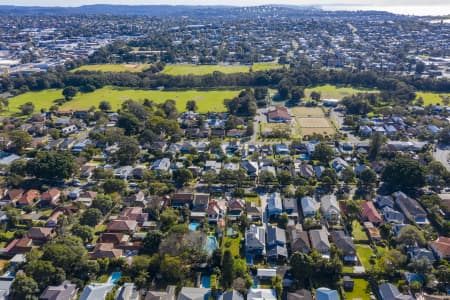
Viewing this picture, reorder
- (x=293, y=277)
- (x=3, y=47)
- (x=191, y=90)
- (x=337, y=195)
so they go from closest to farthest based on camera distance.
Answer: (x=293, y=277), (x=337, y=195), (x=191, y=90), (x=3, y=47)

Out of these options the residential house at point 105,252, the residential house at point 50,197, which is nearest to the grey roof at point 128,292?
the residential house at point 105,252

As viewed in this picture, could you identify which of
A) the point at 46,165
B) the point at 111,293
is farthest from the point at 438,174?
the point at 46,165

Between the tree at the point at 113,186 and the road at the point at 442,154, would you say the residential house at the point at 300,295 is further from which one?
the road at the point at 442,154

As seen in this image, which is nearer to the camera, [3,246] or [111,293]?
[111,293]

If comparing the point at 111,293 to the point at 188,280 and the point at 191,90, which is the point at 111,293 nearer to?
the point at 188,280

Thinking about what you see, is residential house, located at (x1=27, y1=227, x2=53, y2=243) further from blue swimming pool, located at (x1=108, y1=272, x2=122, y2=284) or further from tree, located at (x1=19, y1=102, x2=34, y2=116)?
tree, located at (x1=19, y1=102, x2=34, y2=116)

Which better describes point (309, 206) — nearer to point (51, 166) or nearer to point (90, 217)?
point (90, 217)
